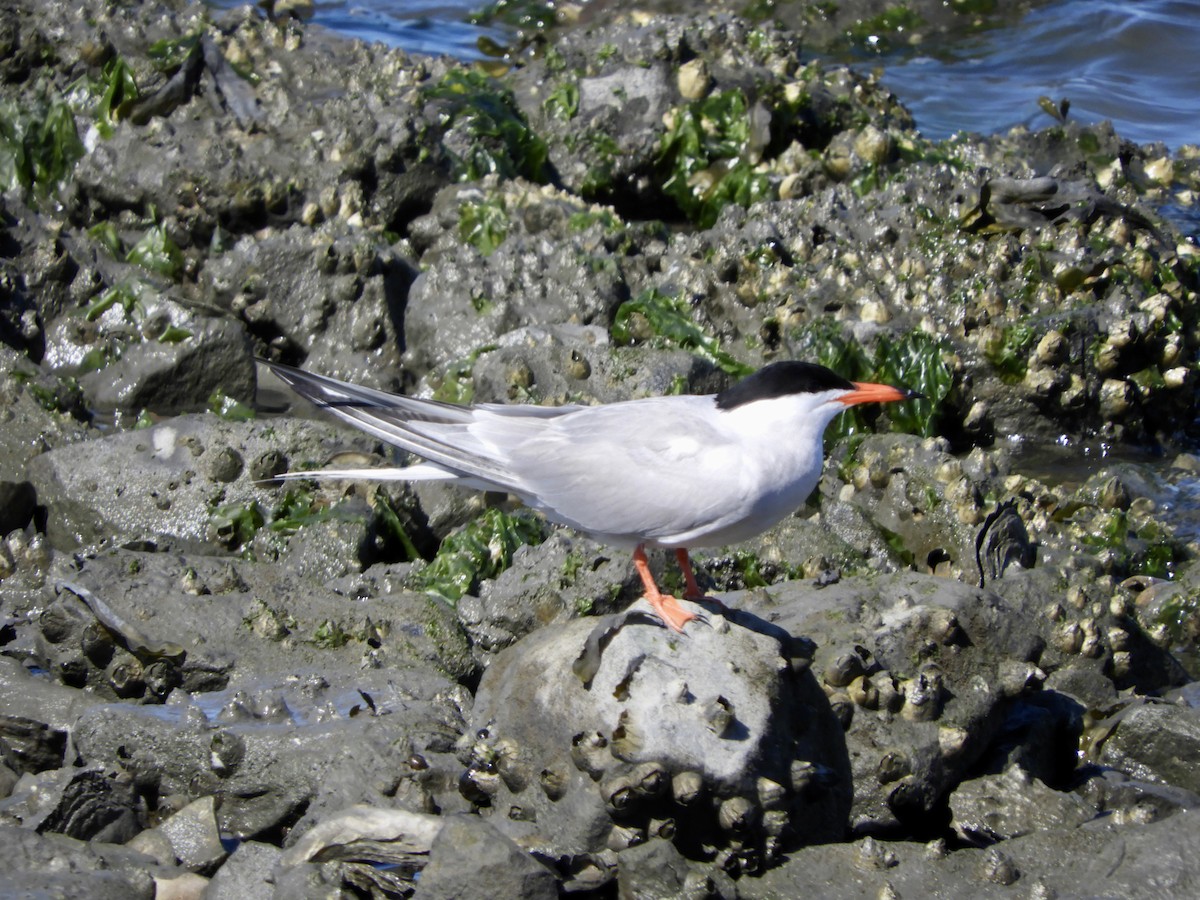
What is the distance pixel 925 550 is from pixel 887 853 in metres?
2.17

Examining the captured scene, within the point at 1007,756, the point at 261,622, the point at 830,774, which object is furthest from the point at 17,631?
the point at 1007,756

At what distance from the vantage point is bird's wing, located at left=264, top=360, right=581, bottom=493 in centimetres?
425

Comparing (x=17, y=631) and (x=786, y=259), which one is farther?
(x=786, y=259)

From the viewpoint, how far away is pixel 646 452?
4188 millimetres

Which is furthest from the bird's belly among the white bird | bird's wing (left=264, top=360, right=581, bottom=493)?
bird's wing (left=264, top=360, right=581, bottom=493)

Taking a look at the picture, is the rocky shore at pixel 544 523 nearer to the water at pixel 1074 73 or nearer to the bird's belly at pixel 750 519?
the bird's belly at pixel 750 519

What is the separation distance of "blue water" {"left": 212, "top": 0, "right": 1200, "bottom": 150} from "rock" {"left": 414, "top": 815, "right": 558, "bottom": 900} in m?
8.99

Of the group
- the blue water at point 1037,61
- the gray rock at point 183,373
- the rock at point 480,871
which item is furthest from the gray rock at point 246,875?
the blue water at point 1037,61

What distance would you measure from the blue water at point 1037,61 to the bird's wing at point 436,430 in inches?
304

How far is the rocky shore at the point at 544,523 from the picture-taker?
3688mm

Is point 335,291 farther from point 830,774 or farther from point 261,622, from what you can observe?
point 830,774

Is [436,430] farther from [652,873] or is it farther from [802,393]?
[652,873]

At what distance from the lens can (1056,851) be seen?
3777 mm

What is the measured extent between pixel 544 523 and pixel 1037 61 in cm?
922
